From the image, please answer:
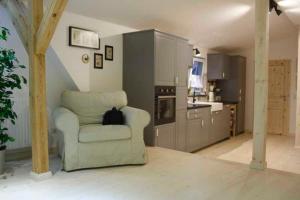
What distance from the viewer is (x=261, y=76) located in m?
3.15

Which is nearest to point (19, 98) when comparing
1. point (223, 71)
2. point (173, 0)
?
point (173, 0)

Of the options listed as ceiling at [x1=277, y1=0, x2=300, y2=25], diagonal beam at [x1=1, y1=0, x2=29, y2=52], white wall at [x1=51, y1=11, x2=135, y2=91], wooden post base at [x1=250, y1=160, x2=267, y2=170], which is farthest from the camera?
ceiling at [x1=277, y1=0, x2=300, y2=25]

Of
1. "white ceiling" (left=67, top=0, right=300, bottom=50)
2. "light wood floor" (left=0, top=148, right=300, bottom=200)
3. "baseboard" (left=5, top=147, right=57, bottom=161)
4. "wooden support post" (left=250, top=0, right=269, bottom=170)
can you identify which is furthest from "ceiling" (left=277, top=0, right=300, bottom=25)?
"baseboard" (left=5, top=147, right=57, bottom=161)

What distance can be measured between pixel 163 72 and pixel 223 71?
2.79 m

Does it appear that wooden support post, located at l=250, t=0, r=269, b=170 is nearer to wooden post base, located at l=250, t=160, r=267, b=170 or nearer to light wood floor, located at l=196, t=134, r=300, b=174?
wooden post base, located at l=250, t=160, r=267, b=170

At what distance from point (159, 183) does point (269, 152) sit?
3.33 meters

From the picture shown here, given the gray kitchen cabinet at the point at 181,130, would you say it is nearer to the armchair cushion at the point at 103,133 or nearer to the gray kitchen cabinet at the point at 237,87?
the armchair cushion at the point at 103,133

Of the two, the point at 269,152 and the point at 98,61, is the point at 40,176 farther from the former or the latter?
the point at 269,152

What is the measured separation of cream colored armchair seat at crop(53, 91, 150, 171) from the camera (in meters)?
3.07

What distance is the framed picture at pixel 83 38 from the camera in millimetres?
3889

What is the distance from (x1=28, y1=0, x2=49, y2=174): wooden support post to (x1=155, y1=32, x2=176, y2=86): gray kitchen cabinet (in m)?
1.89

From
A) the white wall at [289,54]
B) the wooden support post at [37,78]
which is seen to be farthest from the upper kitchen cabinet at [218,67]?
the wooden support post at [37,78]

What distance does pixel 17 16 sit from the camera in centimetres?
301

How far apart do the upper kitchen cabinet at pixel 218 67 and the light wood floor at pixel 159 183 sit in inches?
144
